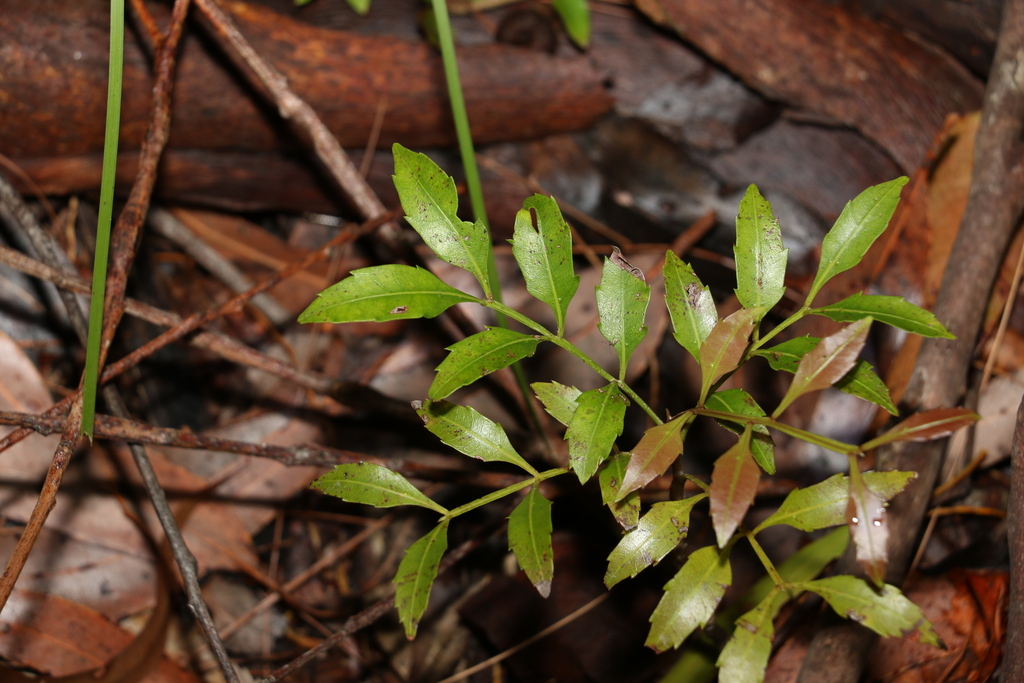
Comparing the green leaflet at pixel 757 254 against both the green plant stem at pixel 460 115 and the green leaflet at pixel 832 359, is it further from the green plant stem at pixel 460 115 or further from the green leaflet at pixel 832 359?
the green plant stem at pixel 460 115

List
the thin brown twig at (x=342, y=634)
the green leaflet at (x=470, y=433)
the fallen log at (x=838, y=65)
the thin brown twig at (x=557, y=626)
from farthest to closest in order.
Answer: the fallen log at (x=838, y=65), the thin brown twig at (x=557, y=626), the thin brown twig at (x=342, y=634), the green leaflet at (x=470, y=433)

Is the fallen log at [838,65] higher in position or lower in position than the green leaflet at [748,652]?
higher

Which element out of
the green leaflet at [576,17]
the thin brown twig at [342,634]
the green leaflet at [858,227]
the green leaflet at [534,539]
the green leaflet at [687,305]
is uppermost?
the green leaflet at [576,17]

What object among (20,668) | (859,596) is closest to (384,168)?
(20,668)

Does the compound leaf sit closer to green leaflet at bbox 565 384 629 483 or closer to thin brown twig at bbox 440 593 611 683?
thin brown twig at bbox 440 593 611 683

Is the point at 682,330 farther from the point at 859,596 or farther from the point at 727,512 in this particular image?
the point at 859,596

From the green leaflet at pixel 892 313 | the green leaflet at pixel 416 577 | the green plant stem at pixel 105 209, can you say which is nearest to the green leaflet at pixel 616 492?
the green leaflet at pixel 416 577
